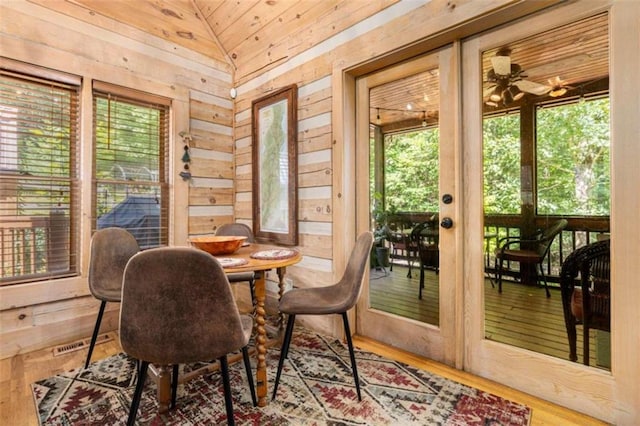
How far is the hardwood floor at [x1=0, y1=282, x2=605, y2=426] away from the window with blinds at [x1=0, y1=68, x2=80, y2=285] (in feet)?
2.00

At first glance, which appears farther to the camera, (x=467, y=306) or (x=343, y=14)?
(x=343, y=14)

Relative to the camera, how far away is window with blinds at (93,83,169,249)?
263 cm

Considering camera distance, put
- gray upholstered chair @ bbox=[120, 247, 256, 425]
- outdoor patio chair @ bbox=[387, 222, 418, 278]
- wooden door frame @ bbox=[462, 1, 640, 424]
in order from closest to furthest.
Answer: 1. gray upholstered chair @ bbox=[120, 247, 256, 425]
2. wooden door frame @ bbox=[462, 1, 640, 424]
3. outdoor patio chair @ bbox=[387, 222, 418, 278]

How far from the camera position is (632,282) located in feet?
4.74

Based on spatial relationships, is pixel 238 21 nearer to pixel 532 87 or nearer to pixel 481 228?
pixel 532 87

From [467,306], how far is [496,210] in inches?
24.9

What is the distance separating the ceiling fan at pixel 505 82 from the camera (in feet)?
5.93

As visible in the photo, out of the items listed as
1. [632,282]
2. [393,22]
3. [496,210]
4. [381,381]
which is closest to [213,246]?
[381,381]

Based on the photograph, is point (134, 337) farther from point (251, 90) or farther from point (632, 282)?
point (251, 90)

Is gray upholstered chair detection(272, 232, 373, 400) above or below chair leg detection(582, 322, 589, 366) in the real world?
above

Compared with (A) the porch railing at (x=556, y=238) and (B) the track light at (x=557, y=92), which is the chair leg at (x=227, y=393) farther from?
(B) the track light at (x=557, y=92)

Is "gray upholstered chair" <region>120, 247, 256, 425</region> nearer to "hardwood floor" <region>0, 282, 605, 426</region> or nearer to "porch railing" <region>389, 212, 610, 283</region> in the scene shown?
"hardwood floor" <region>0, 282, 605, 426</region>

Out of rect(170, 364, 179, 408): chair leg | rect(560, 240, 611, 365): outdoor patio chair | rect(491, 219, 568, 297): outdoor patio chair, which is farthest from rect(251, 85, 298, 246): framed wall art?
rect(560, 240, 611, 365): outdoor patio chair

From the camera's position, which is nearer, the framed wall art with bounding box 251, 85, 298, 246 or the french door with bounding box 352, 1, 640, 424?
the french door with bounding box 352, 1, 640, 424
